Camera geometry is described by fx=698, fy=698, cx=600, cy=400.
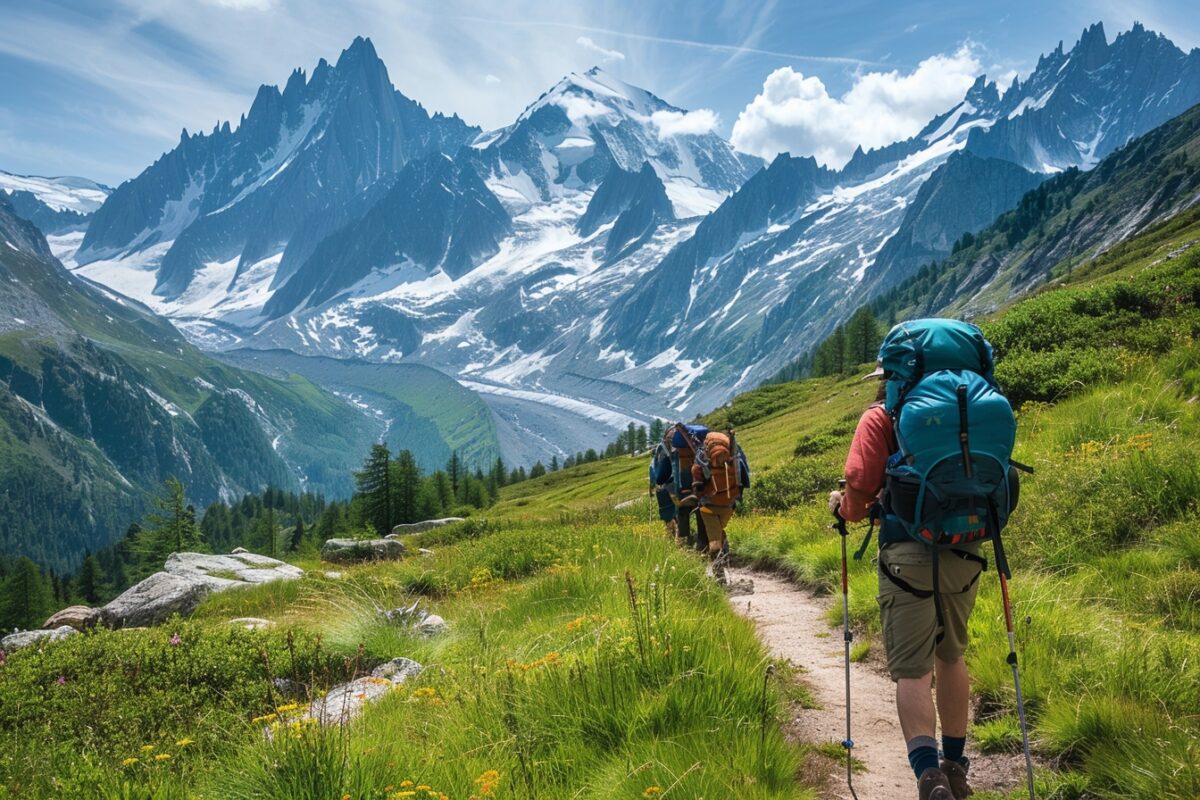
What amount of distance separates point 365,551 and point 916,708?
24.5 meters

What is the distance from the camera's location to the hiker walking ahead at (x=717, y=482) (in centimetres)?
1212

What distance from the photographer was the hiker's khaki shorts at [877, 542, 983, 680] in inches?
189

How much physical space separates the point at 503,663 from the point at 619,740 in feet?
5.69

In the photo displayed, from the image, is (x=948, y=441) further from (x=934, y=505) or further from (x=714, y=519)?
(x=714, y=519)

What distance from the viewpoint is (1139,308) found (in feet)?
56.7

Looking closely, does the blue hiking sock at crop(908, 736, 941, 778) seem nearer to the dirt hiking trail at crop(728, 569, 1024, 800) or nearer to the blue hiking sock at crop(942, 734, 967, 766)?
the blue hiking sock at crop(942, 734, 967, 766)

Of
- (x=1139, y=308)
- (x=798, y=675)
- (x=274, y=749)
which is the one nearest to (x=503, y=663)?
(x=274, y=749)

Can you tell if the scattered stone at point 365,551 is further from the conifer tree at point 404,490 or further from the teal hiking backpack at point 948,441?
the conifer tree at point 404,490

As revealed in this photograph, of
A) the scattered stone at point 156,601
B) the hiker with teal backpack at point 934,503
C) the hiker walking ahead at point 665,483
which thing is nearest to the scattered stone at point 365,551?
the scattered stone at point 156,601

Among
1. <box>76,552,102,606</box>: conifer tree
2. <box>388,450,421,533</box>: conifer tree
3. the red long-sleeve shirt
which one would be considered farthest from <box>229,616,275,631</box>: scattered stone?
<box>76,552,102,606</box>: conifer tree

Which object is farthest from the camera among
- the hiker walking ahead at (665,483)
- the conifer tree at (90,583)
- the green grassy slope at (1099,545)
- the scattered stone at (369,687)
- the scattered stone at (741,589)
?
the conifer tree at (90,583)

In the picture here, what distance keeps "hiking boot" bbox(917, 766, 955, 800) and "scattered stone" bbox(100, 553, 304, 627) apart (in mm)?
14055

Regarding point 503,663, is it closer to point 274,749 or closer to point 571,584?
point 274,749

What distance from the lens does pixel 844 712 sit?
673 cm
